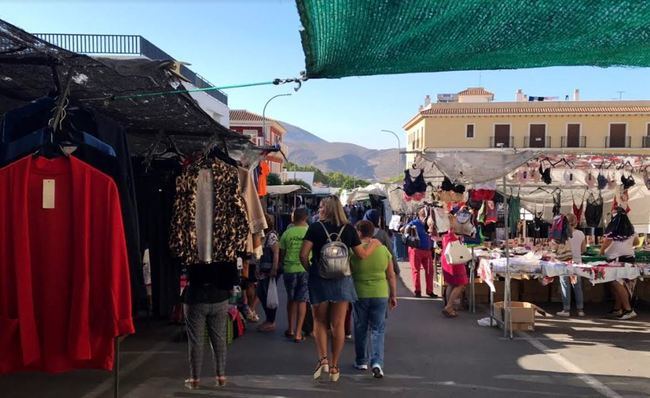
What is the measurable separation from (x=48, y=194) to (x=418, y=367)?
4.20 m

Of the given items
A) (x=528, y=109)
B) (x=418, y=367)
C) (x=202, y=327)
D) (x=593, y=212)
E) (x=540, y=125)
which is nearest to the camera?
(x=202, y=327)

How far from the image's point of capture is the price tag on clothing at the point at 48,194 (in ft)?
10.0

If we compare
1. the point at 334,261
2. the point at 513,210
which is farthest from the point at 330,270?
the point at 513,210

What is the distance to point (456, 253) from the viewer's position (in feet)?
28.0

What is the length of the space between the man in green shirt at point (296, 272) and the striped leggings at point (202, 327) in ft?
6.62

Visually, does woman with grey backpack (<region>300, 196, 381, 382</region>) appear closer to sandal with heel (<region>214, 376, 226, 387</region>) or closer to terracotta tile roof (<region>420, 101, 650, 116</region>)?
sandal with heel (<region>214, 376, 226, 387</region>)

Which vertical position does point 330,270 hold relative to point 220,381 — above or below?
above

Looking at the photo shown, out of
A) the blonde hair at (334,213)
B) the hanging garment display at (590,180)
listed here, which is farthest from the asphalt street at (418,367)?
the hanging garment display at (590,180)

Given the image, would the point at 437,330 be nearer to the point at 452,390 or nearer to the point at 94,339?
the point at 452,390

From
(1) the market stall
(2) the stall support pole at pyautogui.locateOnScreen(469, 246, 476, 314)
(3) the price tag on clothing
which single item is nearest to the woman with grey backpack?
(3) the price tag on clothing

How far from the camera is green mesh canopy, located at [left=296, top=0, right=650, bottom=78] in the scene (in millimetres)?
2678

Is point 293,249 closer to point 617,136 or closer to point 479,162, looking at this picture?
point 479,162

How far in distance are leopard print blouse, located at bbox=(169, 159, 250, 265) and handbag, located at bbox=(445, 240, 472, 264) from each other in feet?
15.5

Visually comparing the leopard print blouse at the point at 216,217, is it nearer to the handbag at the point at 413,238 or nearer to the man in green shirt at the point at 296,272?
the man in green shirt at the point at 296,272
